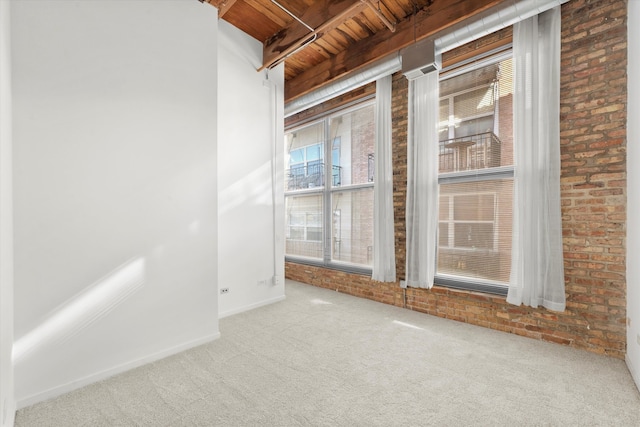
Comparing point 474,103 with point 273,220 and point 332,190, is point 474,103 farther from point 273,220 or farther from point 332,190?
point 273,220

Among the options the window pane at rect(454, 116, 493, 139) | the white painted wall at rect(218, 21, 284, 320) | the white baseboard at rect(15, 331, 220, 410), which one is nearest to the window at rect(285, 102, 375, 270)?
the white painted wall at rect(218, 21, 284, 320)

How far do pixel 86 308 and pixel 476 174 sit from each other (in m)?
3.99

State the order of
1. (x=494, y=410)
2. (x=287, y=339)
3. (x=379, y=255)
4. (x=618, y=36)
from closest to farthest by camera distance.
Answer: (x=494, y=410) → (x=618, y=36) → (x=287, y=339) → (x=379, y=255)

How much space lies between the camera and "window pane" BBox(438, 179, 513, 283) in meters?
3.24

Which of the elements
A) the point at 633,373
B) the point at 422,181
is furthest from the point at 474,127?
the point at 633,373

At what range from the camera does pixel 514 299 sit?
2.96 meters

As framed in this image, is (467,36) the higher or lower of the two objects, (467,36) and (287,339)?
the higher

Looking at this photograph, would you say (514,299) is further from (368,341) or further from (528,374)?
(368,341)

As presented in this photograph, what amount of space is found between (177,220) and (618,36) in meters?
4.30

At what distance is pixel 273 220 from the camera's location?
444 centimetres

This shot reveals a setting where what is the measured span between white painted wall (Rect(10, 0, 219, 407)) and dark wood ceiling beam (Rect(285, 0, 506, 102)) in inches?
77.3

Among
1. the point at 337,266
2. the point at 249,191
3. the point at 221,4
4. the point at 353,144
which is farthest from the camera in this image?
the point at 337,266

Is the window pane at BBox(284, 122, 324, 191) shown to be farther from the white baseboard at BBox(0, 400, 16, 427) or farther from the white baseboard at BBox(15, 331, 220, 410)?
the white baseboard at BBox(0, 400, 16, 427)

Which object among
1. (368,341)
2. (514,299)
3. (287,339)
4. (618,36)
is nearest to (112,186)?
(287,339)
